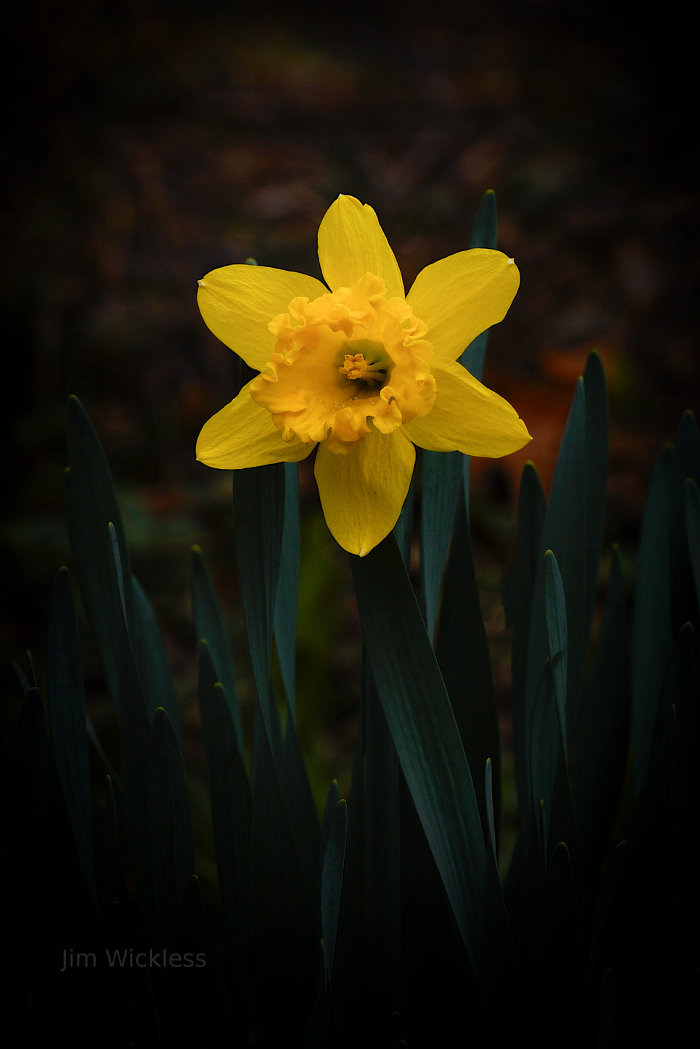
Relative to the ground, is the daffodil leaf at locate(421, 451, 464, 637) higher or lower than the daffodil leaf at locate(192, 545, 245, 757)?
higher

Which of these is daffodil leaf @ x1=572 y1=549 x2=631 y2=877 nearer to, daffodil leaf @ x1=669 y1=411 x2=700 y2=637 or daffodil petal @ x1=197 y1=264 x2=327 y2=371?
daffodil leaf @ x1=669 y1=411 x2=700 y2=637

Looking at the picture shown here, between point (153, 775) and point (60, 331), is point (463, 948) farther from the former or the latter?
point (60, 331)

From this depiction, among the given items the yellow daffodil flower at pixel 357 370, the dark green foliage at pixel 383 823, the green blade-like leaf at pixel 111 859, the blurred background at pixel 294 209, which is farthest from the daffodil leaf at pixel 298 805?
the blurred background at pixel 294 209

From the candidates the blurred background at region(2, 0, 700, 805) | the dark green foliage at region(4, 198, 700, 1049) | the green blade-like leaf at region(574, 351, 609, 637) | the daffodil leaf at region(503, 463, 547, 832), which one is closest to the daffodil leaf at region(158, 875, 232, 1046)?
the dark green foliage at region(4, 198, 700, 1049)

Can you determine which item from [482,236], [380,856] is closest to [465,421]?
[482,236]

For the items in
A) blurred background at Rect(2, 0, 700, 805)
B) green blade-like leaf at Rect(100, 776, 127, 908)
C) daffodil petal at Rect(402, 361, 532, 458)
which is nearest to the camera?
daffodil petal at Rect(402, 361, 532, 458)

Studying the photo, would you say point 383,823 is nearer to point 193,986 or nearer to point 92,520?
point 193,986
